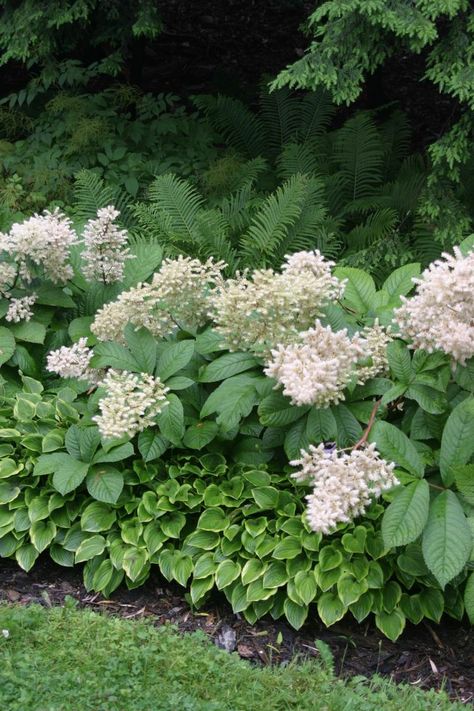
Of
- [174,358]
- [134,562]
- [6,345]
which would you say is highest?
[174,358]

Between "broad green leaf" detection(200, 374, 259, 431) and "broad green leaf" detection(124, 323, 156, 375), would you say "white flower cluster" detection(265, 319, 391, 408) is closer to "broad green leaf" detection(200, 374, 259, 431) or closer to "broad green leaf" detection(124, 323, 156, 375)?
"broad green leaf" detection(200, 374, 259, 431)

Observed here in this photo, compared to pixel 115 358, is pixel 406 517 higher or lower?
higher

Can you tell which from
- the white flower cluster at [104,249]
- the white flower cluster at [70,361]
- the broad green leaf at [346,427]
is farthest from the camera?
the white flower cluster at [104,249]

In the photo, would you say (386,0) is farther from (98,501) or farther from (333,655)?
(333,655)

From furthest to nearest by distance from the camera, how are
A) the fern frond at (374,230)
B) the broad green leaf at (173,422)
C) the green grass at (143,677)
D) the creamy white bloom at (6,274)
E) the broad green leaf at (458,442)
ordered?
the fern frond at (374,230)
the creamy white bloom at (6,274)
the broad green leaf at (173,422)
the broad green leaf at (458,442)
the green grass at (143,677)

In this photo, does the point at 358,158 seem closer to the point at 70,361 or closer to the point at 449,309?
the point at 70,361

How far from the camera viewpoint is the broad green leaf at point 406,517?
3.25 metres

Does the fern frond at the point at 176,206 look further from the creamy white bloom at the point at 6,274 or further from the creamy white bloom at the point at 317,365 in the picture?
the creamy white bloom at the point at 317,365

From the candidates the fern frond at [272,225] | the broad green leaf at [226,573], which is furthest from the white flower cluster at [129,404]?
the fern frond at [272,225]

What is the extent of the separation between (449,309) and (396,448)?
0.59 m

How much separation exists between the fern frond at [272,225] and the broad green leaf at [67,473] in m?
1.75

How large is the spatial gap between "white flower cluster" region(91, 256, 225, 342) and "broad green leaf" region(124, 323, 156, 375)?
0.11ft

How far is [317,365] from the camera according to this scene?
10.5ft

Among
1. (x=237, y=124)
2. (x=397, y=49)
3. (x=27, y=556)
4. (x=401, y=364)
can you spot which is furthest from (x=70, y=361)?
(x=237, y=124)
